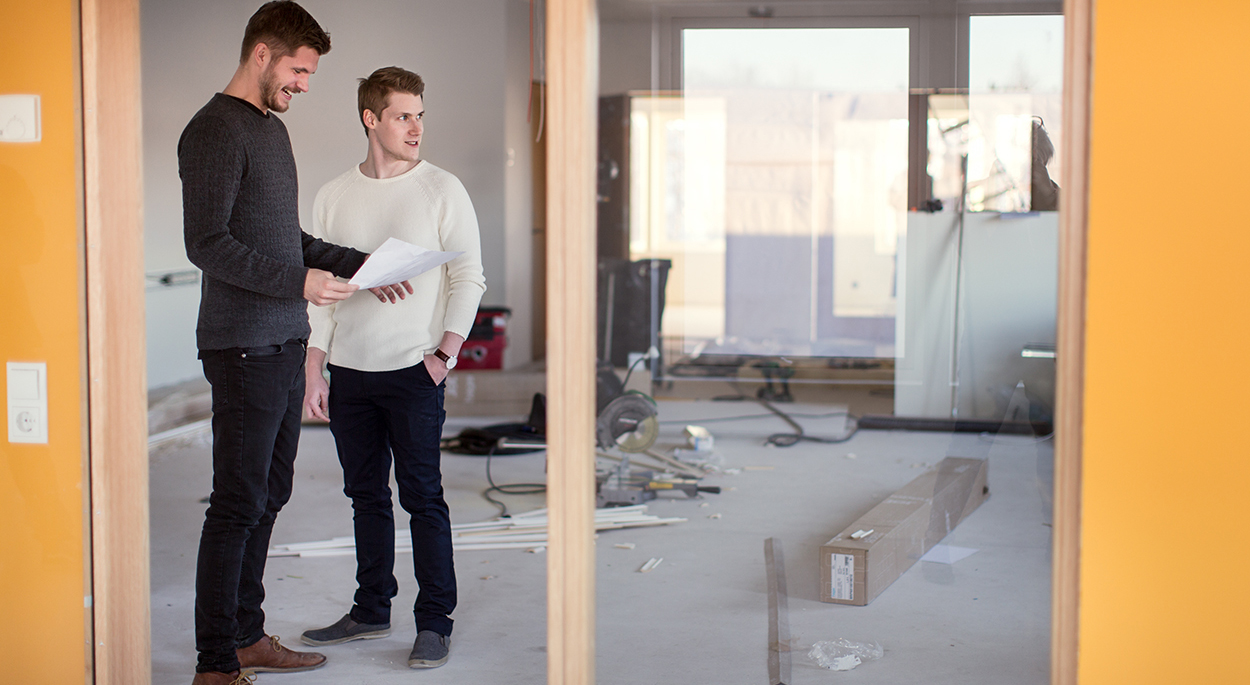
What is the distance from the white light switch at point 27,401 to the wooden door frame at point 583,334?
1154 millimetres

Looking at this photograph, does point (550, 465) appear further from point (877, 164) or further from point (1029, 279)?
point (877, 164)

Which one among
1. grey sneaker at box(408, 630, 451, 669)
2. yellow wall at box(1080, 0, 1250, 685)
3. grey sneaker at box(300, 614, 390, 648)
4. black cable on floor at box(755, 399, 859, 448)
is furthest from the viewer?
black cable on floor at box(755, 399, 859, 448)

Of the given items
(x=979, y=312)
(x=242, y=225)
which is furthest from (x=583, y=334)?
(x=979, y=312)

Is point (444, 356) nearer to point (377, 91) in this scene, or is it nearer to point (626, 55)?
point (377, 91)

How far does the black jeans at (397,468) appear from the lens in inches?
104

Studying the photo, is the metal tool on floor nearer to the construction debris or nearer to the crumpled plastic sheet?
the construction debris

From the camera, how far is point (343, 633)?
9.59 ft

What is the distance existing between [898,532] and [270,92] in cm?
261

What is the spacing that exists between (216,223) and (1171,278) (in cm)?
192

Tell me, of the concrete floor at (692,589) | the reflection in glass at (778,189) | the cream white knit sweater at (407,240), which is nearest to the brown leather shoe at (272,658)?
the concrete floor at (692,589)

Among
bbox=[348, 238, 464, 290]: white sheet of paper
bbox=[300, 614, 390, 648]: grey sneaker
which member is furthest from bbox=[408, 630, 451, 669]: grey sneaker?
bbox=[348, 238, 464, 290]: white sheet of paper

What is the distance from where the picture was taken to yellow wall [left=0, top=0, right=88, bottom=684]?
6.99ft

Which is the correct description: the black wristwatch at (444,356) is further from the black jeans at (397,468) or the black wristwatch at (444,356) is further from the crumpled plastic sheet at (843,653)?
the crumpled plastic sheet at (843,653)

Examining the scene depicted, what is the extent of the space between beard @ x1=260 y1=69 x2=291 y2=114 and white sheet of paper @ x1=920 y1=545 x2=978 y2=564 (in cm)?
282
